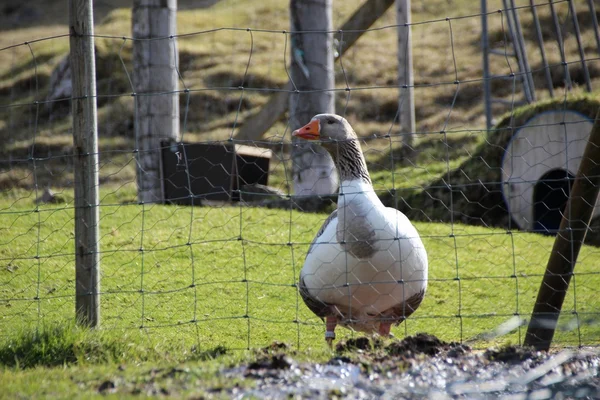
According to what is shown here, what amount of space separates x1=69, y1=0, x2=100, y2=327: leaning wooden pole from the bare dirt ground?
1.41 meters

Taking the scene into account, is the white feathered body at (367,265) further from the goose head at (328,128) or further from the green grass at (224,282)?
the goose head at (328,128)

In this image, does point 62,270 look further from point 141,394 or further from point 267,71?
point 267,71

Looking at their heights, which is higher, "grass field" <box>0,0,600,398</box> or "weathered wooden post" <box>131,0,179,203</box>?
→ "weathered wooden post" <box>131,0,179,203</box>

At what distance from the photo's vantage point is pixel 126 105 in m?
21.1

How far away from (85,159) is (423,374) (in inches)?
100

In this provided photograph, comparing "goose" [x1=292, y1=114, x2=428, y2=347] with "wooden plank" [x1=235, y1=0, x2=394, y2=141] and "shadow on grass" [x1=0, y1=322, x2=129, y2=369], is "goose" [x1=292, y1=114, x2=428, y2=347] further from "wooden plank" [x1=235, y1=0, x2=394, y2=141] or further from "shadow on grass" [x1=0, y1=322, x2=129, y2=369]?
"wooden plank" [x1=235, y1=0, x2=394, y2=141]

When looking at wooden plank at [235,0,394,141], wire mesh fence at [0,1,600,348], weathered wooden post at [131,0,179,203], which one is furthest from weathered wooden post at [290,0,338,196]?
weathered wooden post at [131,0,179,203]

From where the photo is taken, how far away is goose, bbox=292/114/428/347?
5.26 meters

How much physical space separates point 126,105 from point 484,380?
18.3m

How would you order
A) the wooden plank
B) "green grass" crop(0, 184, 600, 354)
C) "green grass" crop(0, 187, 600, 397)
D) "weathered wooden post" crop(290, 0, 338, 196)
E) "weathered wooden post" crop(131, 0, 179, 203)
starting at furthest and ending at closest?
1. the wooden plank
2. "weathered wooden post" crop(131, 0, 179, 203)
3. "weathered wooden post" crop(290, 0, 338, 196)
4. "green grass" crop(0, 184, 600, 354)
5. "green grass" crop(0, 187, 600, 397)

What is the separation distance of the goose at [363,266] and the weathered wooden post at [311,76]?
15.8ft

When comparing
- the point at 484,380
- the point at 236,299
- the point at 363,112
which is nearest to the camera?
the point at 484,380

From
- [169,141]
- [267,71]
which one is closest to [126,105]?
[267,71]

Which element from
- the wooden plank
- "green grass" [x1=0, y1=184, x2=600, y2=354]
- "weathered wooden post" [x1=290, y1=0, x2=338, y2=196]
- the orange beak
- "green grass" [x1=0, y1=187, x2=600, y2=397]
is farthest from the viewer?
the wooden plank
